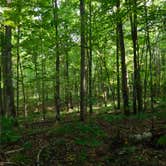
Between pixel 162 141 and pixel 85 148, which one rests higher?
pixel 162 141

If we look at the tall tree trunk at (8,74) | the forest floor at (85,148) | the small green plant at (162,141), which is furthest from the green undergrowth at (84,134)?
the tall tree trunk at (8,74)

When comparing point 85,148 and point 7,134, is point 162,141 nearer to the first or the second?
point 85,148

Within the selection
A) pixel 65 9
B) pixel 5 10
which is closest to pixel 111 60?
pixel 65 9

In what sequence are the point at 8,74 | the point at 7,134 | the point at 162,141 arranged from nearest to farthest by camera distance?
1. the point at 162,141
2. the point at 7,134
3. the point at 8,74

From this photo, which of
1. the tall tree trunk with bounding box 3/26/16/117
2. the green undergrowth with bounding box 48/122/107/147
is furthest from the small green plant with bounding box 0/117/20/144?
the tall tree trunk with bounding box 3/26/16/117

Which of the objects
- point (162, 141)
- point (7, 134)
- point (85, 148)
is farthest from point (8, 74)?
point (162, 141)

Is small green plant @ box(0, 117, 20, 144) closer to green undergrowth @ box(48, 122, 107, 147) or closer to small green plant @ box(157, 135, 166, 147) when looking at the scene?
green undergrowth @ box(48, 122, 107, 147)

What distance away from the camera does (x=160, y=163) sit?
7105mm

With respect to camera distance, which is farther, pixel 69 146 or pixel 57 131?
pixel 57 131

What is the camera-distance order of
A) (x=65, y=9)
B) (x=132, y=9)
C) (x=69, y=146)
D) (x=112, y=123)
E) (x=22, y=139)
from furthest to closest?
1. (x=65, y=9)
2. (x=112, y=123)
3. (x=22, y=139)
4. (x=132, y=9)
5. (x=69, y=146)

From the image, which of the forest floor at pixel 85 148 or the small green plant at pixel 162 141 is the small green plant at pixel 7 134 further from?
the small green plant at pixel 162 141

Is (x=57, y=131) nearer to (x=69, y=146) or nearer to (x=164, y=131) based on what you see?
(x=69, y=146)

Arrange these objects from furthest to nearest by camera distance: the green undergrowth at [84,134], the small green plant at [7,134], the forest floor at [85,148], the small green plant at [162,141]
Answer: the small green plant at [7,134] < the green undergrowth at [84,134] < the small green plant at [162,141] < the forest floor at [85,148]

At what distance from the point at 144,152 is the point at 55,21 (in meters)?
9.43
